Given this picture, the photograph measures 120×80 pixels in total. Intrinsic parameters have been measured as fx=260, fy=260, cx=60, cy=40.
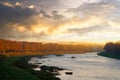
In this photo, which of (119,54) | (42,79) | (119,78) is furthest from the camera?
(119,54)

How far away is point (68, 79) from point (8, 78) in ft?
76.6

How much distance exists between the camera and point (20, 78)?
6072 cm

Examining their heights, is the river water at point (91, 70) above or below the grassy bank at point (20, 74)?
below

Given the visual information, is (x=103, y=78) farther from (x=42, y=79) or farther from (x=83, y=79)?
(x=42, y=79)

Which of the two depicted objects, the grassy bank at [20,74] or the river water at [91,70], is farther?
the river water at [91,70]

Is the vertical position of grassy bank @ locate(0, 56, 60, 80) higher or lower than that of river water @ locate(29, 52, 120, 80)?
higher

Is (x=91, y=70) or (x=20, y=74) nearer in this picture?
(x=20, y=74)

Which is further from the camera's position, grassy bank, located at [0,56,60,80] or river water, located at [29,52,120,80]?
river water, located at [29,52,120,80]

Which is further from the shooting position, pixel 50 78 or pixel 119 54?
pixel 119 54

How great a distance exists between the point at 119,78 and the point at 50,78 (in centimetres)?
2480

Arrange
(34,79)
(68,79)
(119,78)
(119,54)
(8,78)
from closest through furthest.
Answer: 1. (8,78)
2. (34,79)
3. (68,79)
4. (119,78)
5. (119,54)

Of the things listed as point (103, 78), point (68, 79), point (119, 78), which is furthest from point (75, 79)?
point (119, 78)

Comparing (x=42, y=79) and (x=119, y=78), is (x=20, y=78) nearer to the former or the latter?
(x=42, y=79)

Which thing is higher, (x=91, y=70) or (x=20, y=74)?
(x=20, y=74)
